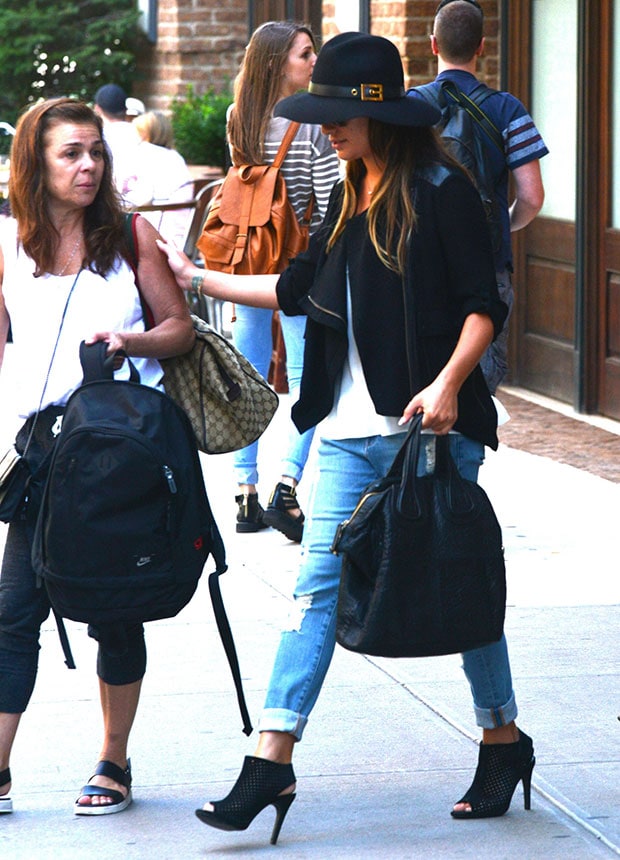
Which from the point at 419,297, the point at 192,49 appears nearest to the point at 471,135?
the point at 419,297

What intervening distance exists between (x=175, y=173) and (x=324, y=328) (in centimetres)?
697

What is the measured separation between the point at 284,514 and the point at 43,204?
2.84 meters

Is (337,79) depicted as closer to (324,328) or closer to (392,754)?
(324,328)

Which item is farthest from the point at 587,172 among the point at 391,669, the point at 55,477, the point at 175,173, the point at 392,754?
the point at 55,477

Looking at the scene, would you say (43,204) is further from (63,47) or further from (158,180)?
(63,47)

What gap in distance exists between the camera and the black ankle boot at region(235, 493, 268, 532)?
6.65 meters

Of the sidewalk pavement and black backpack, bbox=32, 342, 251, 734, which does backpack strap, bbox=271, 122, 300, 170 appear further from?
black backpack, bbox=32, 342, 251, 734

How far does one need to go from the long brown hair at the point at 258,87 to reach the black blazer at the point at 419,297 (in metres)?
2.77

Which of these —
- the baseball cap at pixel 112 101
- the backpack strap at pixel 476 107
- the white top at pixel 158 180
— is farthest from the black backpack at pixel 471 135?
the baseball cap at pixel 112 101

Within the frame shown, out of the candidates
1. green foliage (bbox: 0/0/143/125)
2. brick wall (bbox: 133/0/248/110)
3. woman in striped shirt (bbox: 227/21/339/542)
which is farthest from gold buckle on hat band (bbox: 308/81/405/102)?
green foliage (bbox: 0/0/143/125)

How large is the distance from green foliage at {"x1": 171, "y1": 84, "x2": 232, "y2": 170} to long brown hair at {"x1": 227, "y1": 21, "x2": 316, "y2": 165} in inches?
308

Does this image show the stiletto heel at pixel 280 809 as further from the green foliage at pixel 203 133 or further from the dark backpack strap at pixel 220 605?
the green foliage at pixel 203 133

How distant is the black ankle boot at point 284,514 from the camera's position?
6.36 metres

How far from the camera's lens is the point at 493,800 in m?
3.68
